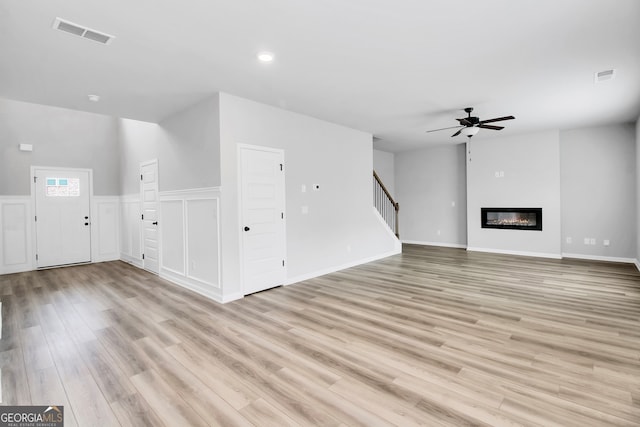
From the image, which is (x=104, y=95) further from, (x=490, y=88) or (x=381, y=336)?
(x=490, y=88)

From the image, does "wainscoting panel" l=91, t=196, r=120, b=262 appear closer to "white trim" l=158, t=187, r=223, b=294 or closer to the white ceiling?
"white trim" l=158, t=187, r=223, b=294

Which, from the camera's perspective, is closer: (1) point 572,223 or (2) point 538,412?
(2) point 538,412

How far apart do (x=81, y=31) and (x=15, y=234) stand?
5.77 m

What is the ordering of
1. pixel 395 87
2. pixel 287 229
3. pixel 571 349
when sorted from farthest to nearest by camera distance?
pixel 287 229, pixel 395 87, pixel 571 349

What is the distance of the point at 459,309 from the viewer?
152 inches

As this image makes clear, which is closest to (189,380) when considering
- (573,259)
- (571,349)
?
(571,349)

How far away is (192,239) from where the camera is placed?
191 inches

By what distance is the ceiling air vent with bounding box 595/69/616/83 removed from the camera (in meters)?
3.76

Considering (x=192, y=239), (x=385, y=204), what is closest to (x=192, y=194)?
(x=192, y=239)

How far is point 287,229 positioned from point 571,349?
3.79 meters

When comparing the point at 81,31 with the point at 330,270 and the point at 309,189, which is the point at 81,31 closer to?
the point at 309,189

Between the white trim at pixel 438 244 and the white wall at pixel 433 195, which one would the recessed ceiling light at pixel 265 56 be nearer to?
the white wall at pixel 433 195

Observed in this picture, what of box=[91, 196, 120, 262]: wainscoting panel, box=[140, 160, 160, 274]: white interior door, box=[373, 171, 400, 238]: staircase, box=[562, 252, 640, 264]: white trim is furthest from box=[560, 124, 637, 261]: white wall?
box=[91, 196, 120, 262]: wainscoting panel

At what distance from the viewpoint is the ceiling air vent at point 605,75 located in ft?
12.3
